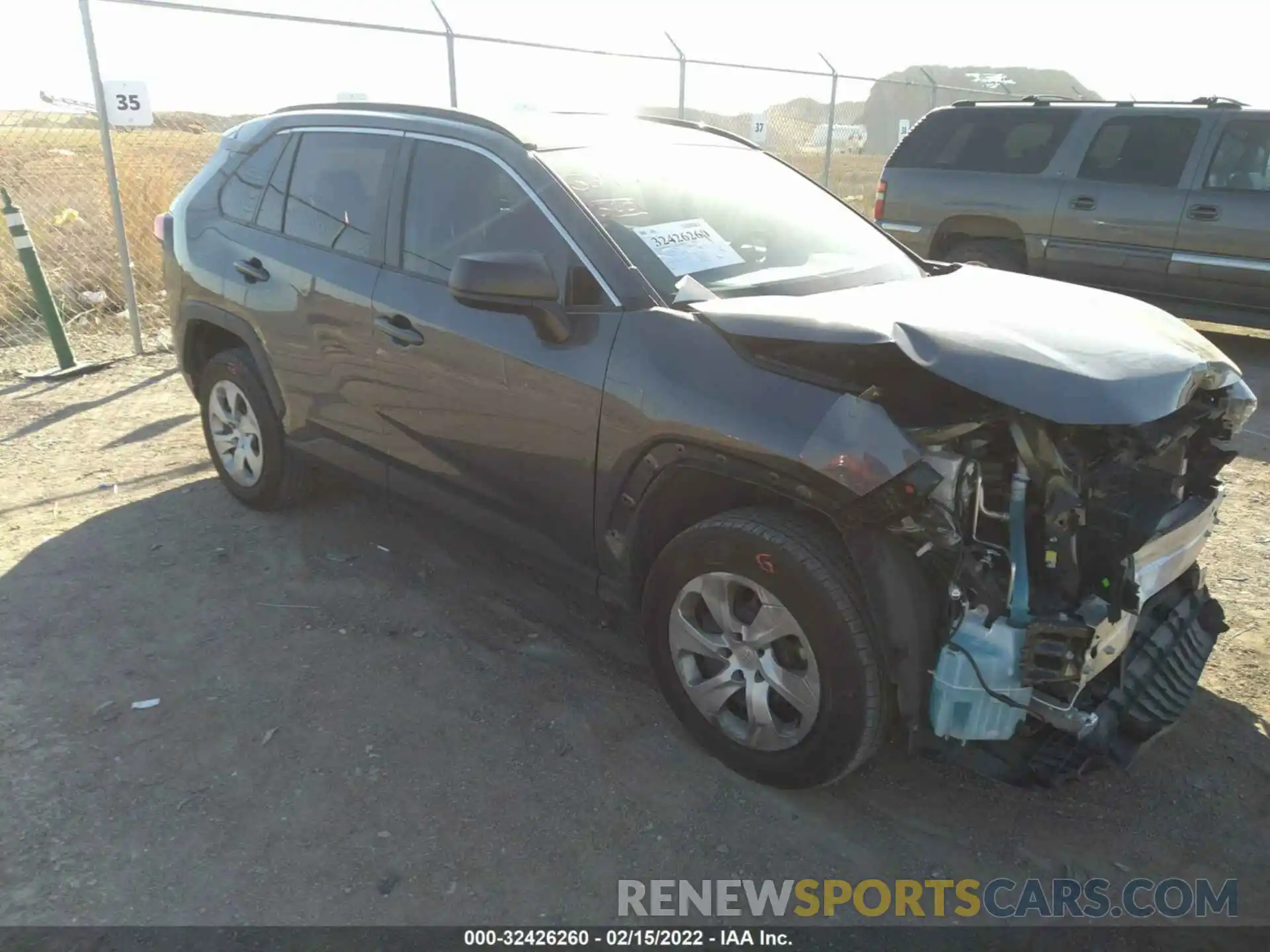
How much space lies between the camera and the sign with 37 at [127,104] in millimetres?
7012

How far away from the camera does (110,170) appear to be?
24.0 ft

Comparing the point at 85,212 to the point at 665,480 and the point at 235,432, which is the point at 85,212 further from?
the point at 665,480

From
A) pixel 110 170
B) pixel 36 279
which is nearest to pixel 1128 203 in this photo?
pixel 110 170

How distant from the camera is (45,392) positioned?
6.95 metres

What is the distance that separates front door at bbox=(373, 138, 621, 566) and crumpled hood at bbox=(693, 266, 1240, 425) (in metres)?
0.51

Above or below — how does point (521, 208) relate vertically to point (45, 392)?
above

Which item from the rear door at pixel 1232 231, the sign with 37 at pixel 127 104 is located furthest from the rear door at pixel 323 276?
the rear door at pixel 1232 231

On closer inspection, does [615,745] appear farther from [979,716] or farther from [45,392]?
[45,392]

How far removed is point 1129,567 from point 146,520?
14.6 ft

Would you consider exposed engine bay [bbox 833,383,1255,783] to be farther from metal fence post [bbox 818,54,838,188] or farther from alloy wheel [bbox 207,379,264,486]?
metal fence post [bbox 818,54,838,188]

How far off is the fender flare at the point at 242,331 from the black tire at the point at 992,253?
6.51 m

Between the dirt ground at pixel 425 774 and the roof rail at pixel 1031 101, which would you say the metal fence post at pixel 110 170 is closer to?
the dirt ground at pixel 425 774

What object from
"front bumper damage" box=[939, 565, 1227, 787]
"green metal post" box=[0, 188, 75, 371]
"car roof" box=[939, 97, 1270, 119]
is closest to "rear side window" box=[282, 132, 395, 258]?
"front bumper damage" box=[939, 565, 1227, 787]

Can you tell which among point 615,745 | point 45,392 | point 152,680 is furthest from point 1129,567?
point 45,392
